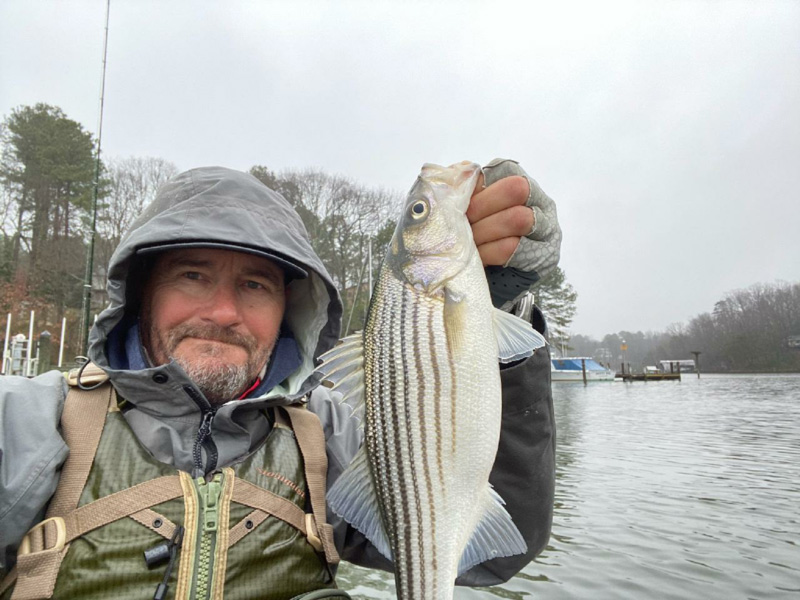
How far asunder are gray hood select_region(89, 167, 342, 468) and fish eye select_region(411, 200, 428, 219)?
0.96 metres

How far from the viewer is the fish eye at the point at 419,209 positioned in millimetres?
2436

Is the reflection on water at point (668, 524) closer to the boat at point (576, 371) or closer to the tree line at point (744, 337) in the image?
the boat at point (576, 371)

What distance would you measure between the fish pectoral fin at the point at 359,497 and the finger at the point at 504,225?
109 centimetres

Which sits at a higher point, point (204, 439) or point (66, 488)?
point (204, 439)

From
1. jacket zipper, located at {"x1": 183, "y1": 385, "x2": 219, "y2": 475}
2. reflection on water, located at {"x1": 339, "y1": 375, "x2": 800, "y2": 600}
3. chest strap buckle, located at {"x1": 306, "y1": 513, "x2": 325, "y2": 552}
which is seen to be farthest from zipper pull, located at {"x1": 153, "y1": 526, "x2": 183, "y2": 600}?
reflection on water, located at {"x1": 339, "y1": 375, "x2": 800, "y2": 600}

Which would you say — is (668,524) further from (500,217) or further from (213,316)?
(213,316)

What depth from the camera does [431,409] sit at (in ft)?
7.00

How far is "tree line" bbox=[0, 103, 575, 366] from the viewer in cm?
3061

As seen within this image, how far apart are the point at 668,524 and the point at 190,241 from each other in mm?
8677

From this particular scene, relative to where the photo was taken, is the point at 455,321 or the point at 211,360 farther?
the point at 211,360

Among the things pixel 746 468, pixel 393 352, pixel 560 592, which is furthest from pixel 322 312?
pixel 746 468

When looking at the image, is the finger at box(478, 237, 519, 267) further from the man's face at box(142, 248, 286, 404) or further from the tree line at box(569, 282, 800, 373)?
the tree line at box(569, 282, 800, 373)

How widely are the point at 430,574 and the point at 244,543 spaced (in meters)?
1.00

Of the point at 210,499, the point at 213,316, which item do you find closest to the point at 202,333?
the point at 213,316
